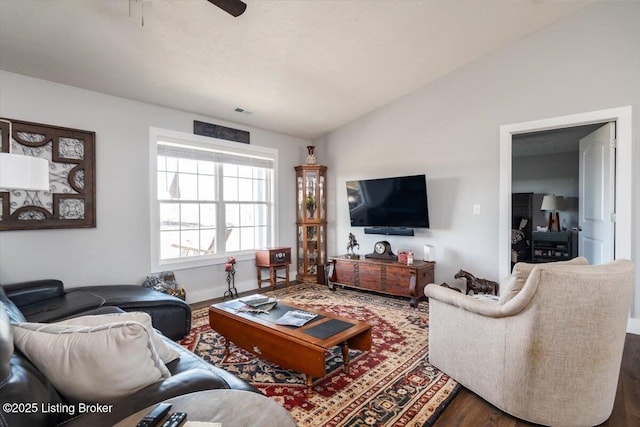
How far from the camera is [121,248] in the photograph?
142 inches

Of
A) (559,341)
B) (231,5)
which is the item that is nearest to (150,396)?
(559,341)

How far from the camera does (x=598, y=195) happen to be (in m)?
3.42

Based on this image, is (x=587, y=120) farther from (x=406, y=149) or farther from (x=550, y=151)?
(x=550, y=151)

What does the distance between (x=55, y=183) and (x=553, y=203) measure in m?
7.64

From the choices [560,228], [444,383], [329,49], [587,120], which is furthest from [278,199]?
[560,228]

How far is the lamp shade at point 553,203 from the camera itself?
600cm

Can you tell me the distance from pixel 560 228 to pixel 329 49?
5.72 meters

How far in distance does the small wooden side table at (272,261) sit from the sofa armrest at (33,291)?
240cm

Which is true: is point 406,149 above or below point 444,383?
above

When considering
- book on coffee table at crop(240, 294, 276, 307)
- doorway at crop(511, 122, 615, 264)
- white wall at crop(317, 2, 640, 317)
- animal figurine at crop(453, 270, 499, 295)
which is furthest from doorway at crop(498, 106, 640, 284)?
book on coffee table at crop(240, 294, 276, 307)

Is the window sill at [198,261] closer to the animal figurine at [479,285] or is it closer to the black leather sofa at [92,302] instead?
the black leather sofa at [92,302]

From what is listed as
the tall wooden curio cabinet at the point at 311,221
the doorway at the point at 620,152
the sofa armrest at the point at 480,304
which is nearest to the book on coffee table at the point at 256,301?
the sofa armrest at the point at 480,304

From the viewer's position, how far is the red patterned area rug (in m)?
1.85

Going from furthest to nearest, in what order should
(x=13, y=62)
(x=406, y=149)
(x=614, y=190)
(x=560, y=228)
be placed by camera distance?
(x=560, y=228) < (x=406, y=149) < (x=614, y=190) < (x=13, y=62)
